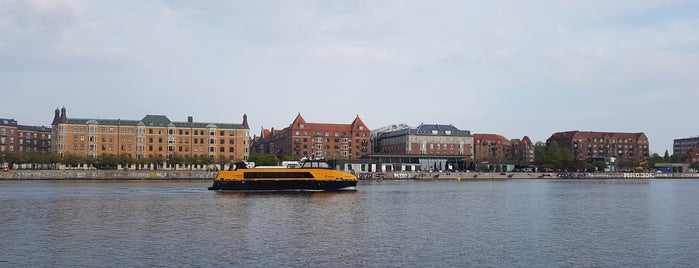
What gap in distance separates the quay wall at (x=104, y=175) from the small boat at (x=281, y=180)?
72149 mm

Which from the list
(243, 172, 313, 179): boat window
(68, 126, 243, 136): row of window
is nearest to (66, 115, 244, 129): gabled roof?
(68, 126, 243, 136): row of window

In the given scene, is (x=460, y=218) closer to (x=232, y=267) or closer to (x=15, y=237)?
(x=232, y=267)

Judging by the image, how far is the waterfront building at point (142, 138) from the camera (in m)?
187

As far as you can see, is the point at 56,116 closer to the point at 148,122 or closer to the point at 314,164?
the point at 148,122

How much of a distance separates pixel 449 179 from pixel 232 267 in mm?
158734

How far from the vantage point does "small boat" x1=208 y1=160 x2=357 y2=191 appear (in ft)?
331

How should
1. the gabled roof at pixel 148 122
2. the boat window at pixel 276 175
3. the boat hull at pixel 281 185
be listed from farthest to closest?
the gabled roof at pixel 148 122 → the boat window at pixel 276 175 → the boat hull at pixel 281 185

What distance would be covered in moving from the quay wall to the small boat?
72.1m

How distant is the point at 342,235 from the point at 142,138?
→ 6163 inches

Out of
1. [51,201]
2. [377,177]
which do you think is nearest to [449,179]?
[377,177]

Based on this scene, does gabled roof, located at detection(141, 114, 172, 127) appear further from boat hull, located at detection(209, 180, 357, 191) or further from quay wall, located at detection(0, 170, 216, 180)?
boat hull, located at detection(209, 180, 357, 191)

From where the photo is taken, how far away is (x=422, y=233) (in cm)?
4825

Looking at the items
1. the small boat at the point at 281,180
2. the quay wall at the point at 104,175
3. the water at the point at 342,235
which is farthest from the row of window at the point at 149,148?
the water at the point at 342,235

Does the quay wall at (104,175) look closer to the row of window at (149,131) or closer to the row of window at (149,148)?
the row of window at (149,148)
